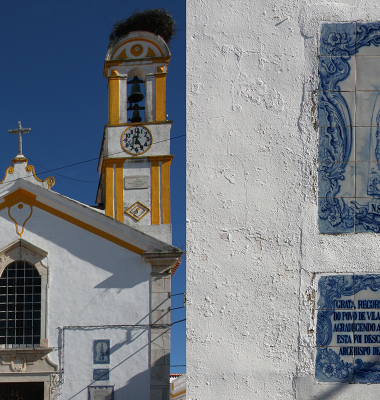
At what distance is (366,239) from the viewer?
2863mm

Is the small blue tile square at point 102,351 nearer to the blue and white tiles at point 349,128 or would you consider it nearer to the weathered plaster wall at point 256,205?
the weathered plaster wall at point 256,205

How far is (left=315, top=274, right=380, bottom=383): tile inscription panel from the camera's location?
2762mm

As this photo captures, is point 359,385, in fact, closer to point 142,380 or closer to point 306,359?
point 306,359

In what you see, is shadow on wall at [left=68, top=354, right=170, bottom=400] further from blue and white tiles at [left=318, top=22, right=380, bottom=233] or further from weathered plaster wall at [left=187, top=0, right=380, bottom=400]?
blue and white tiles at [left=318, top=22, right=380, bottom=233]

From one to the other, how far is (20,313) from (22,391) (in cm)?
166

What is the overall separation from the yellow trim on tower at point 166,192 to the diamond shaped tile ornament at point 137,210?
1.37 feet

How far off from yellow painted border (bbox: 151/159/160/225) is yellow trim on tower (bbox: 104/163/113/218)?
1.06 m

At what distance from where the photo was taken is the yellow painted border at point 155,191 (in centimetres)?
1512

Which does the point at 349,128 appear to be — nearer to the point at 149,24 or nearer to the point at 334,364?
the point at 334,364

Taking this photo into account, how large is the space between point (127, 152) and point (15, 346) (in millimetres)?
5368

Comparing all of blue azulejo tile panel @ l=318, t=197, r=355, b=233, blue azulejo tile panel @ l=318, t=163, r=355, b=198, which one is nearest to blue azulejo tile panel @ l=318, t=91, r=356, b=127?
blue azulejo tile panel @ l=318, t=163, r=355, b=198

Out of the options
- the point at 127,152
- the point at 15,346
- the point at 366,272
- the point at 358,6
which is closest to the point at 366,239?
the point at 366,272

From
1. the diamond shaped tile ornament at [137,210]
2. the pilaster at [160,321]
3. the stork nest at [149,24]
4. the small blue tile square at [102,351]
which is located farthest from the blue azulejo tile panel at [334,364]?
the stork nest at [149,24]

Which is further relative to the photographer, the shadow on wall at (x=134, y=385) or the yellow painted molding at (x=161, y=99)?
the yellow painted molding at (x=161, y=99)
